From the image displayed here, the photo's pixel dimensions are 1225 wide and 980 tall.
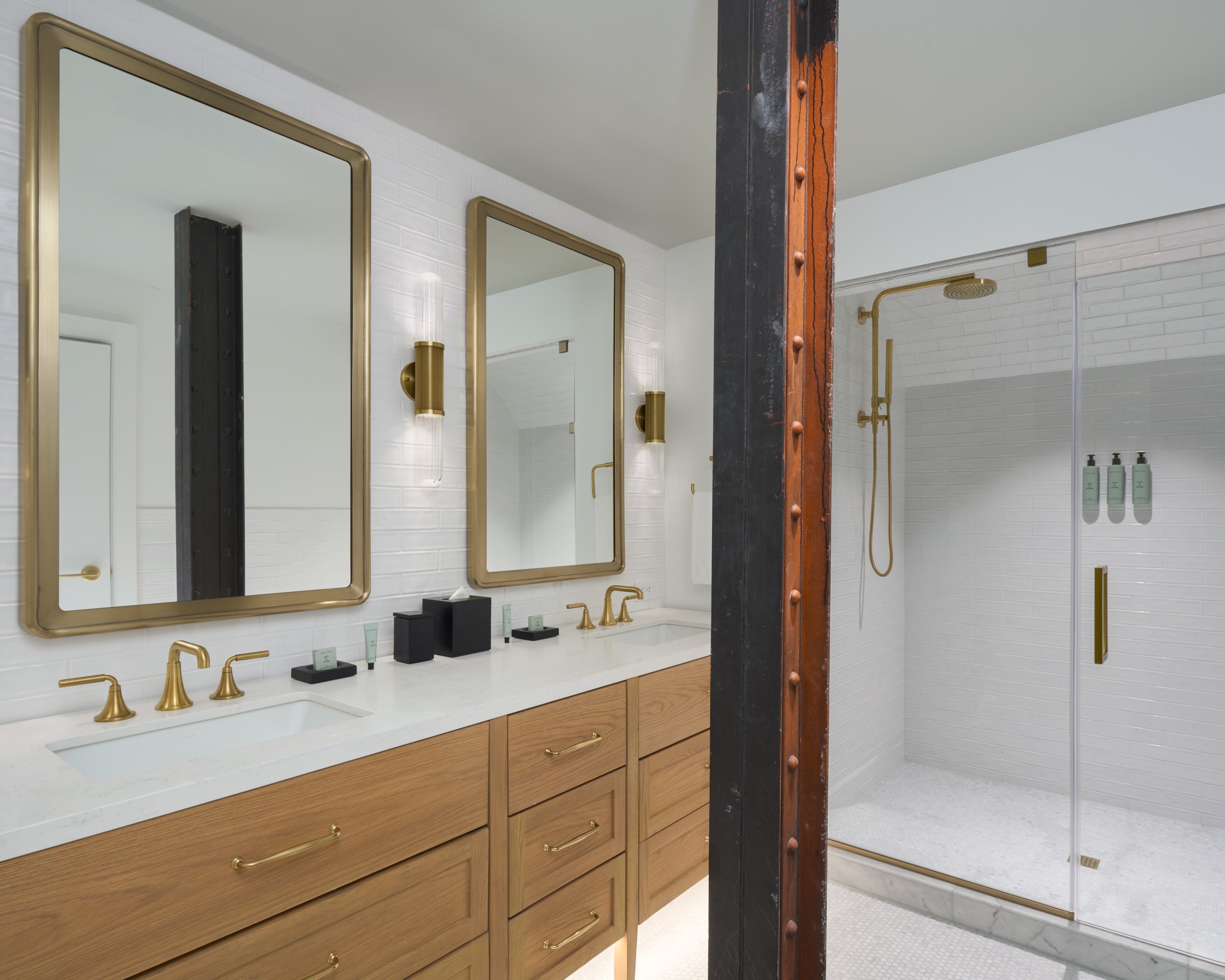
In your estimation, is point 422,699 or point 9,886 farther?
point 422,699

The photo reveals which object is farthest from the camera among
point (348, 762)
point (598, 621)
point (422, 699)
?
point (598, 621)

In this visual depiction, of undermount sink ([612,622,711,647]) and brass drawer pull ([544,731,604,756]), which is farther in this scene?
undermount sink ([612,622,711,647])

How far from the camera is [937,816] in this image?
224 cm

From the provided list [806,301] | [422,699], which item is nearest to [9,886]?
[422,699]

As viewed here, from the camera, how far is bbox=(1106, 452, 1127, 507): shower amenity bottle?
6.52 feet

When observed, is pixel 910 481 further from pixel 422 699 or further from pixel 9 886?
pixel 9 886

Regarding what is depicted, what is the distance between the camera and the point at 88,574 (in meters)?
1.46

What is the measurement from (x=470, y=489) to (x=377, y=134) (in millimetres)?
1053

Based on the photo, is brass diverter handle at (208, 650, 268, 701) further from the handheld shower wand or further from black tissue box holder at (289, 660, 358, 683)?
the handheld shower wand

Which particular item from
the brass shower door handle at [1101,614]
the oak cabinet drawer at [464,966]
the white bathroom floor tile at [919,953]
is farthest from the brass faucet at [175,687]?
the brass shower door handle at [1101,614]

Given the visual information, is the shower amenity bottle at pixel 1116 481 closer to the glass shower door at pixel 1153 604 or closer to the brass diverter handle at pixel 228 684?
the glass shower door at pixel 1153 604

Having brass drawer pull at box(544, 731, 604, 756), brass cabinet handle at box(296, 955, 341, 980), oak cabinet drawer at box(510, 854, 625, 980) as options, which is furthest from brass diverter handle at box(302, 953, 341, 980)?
brass drawer pull at box(544, 731, 604, 756)

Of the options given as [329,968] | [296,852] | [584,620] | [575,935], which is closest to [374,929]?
[329,968]

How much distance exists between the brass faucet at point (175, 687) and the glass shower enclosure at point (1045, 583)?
1.78m
